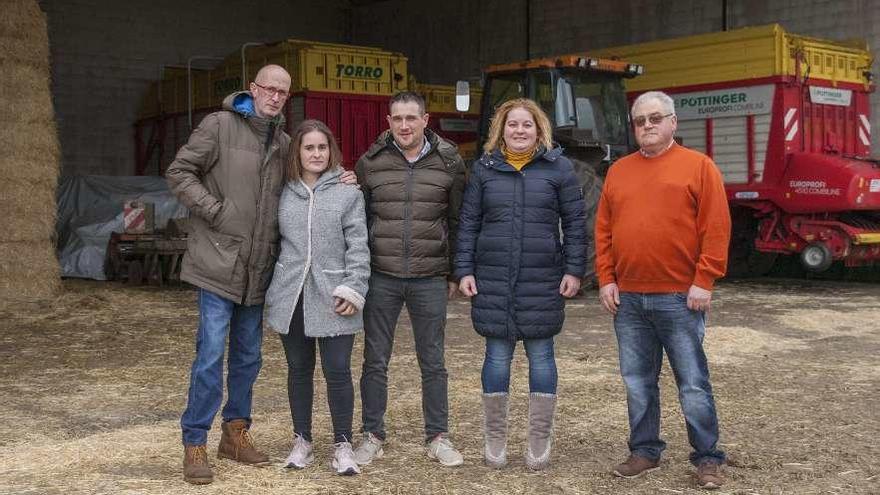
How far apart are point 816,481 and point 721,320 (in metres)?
5.49

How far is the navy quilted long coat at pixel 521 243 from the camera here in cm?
457

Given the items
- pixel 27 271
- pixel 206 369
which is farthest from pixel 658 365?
pixel 27 271

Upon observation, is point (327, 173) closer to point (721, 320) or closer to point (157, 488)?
point (157, 488)

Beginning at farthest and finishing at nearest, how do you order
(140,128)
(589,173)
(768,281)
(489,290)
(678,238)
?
(140,128)
(768,281)
(589,173)
(489,290)
(678,238)

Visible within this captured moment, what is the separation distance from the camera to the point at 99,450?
4988 millimetres

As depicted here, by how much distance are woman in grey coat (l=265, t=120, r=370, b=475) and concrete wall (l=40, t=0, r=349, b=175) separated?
635 inches

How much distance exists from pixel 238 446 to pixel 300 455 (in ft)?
0.99

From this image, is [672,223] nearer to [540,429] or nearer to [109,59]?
[540,429]

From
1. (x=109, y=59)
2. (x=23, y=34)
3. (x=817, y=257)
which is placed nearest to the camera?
(x=23, y=34)

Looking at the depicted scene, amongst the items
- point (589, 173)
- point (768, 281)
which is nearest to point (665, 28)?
point (768, 281)

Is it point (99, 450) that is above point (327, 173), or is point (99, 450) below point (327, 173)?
below

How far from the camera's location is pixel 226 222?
4469mm

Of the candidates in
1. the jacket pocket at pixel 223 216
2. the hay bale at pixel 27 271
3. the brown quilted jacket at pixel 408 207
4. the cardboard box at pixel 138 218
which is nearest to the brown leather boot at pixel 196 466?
the jacket pocket at pixel 223 216

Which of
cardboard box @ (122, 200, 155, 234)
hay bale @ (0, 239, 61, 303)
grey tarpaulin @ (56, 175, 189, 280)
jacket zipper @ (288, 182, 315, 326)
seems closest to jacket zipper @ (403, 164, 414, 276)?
jacket zipper @ (288, 182, 315, 326)
